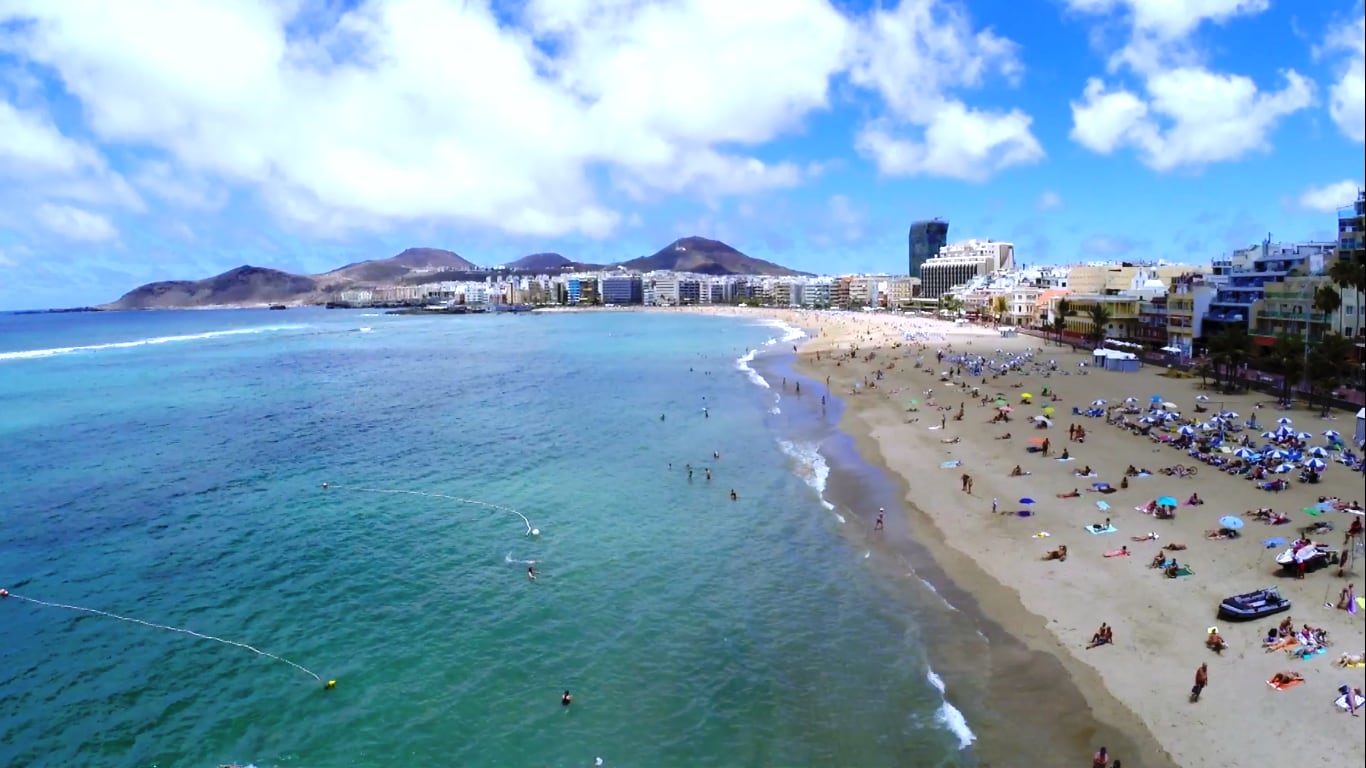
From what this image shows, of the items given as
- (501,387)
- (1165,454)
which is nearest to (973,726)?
(1165,454)

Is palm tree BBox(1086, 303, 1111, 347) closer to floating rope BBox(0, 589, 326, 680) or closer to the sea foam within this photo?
the sea foam

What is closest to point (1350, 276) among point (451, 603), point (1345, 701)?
point (1345, 701)

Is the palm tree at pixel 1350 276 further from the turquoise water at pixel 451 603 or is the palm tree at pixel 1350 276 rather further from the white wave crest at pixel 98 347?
the white wave crest at pixel 98 347

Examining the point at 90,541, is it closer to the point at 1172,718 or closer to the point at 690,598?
the point at 690,598

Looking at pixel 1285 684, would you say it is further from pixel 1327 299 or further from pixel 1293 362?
pixel 1327 299

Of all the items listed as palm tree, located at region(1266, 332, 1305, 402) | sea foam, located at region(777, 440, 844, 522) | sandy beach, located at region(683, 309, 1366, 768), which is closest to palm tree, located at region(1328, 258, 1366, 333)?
palm tree, located at region(1266, 332, 1305, 402)
